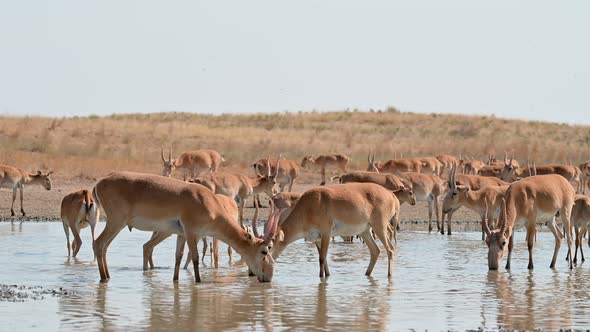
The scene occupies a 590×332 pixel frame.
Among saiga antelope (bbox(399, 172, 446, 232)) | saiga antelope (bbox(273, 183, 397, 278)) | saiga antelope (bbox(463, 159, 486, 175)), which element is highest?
saiga antelope (bbox(463, 159, 486, 175))

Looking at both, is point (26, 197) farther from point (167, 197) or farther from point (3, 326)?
point (3, 326)

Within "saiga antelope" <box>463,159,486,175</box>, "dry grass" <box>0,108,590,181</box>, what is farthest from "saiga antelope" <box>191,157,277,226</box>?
"saiga antelope" <box>463,159,486,175</box>

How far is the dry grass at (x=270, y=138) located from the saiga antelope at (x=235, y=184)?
463 inches

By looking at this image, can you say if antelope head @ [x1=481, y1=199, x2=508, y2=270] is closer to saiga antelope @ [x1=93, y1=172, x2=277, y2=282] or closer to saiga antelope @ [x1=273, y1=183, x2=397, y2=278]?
saiga antelope @ [x1=273, y1=183, x2=397, y2=278]

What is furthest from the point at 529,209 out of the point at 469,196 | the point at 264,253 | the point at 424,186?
the point at 424,186

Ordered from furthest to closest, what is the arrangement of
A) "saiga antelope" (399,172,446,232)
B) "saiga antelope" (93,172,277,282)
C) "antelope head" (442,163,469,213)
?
"saiga antelope" (399,172,446,232) < "antelope head" (442,163,469,213) < "saiga antelope" (93,172,277,282)

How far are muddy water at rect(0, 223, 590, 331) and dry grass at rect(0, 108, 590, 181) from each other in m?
18.6

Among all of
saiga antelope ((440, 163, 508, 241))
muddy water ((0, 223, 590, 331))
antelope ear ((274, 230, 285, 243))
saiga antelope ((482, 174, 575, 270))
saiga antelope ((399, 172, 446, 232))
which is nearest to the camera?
muddy water ((0, 223, 590, 331))

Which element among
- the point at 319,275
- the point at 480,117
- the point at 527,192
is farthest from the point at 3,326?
the point at 480,117

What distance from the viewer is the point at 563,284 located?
1620cm

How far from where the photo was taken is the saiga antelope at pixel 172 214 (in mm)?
15492

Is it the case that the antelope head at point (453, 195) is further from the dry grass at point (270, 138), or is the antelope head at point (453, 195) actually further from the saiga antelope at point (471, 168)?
the dry grass at point (270, 138)

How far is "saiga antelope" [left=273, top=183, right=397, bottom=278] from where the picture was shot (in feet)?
53.6

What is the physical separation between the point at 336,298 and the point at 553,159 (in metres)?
39.8
